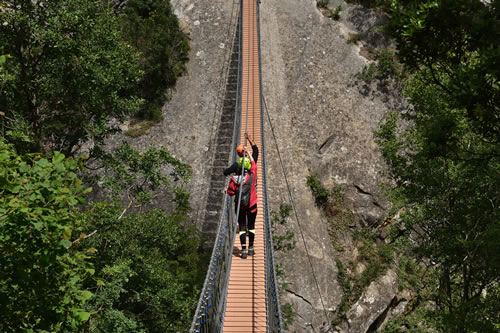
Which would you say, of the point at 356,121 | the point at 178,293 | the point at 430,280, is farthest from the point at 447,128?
the point at 356,121

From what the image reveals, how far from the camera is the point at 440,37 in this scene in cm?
481

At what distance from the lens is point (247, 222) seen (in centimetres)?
816

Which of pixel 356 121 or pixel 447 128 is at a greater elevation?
pixel 447 128

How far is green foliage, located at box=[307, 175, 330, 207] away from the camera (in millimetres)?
16109

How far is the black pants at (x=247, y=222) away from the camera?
26.0ft

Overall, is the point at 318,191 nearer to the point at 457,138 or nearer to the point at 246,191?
the point at 246,191

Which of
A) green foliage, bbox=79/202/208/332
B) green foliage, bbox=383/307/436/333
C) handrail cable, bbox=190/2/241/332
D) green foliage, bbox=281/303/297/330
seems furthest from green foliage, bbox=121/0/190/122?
green foliage, bbox=383/307/436/333

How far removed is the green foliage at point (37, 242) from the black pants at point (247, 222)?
388 cm

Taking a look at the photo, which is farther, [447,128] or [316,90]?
[316,90]

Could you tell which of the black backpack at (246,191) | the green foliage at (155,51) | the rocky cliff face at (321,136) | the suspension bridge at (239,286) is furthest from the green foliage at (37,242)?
the green foliage at (155,51)

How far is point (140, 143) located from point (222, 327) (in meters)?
10.7

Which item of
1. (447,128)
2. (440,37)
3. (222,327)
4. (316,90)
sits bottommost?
(222,327)

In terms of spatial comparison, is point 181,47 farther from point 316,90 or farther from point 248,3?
point 316,90

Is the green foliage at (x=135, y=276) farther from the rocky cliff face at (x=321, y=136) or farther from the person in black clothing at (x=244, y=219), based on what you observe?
the rocky cliff face at (x=321, y=136)
